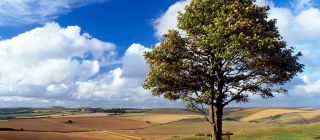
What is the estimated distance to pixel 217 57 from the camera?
1385 inches

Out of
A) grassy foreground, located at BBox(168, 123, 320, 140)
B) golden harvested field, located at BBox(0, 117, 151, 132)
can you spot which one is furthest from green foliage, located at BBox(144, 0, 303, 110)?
golden harvested field, located at BBox(0, 117, 151, 132)

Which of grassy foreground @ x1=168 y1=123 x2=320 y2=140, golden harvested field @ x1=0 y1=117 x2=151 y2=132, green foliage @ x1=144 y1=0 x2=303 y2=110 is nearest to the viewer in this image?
green foliage @ x1=144 y1=0 x2=303 y2=110

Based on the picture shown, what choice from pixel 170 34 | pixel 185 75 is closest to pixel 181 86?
pixel 185 75

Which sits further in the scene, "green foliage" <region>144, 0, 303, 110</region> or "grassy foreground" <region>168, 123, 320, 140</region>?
"grassy foreground" <region>168, 123, 320, 140</region>

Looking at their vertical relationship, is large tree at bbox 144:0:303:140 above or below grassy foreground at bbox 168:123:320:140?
above

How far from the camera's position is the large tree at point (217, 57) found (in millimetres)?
33844

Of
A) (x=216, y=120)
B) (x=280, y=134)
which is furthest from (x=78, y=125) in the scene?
(x=216, y=120)

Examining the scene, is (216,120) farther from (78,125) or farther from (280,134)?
(78,125)

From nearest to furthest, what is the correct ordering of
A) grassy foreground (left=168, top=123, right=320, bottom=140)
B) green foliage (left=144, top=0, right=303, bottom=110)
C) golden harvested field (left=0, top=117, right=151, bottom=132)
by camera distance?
green foliage (left=144, top=0, right=303, bottom=110)
grassy foreground (left=168, top=123, right=320, bottom=140)
golden harvested field (left=0, top=117, right=151, bottom=132)

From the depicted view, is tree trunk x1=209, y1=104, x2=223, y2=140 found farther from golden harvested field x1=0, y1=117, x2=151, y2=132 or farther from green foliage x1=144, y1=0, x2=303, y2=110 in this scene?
golden harvested field x1=0, y1=117, x2=151, y2=132

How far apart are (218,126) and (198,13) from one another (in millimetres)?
9189

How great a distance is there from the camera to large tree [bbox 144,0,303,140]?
111ft

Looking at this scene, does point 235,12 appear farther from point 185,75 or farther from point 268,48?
point 185,75

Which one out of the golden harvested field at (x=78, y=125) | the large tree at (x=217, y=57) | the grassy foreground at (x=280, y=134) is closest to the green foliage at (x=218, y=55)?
the large tree at (x=217, y=57)
